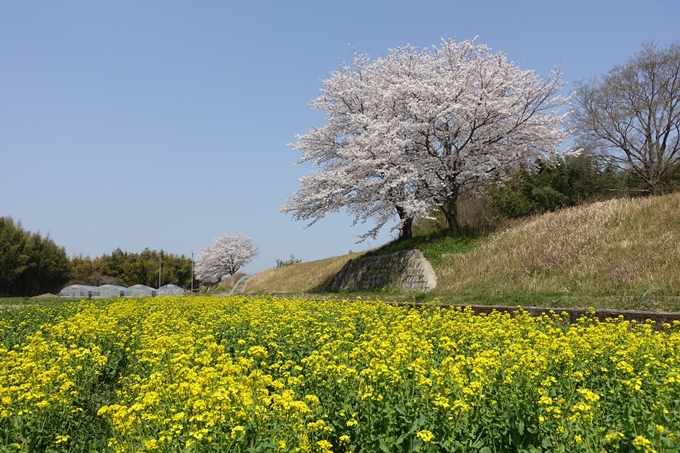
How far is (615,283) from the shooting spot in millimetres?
14461

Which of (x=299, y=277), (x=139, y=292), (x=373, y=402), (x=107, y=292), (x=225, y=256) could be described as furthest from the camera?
(x=225, y=256)

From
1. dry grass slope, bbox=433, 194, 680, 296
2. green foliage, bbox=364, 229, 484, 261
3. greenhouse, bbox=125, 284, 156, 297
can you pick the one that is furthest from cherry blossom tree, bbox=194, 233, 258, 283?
dry grass slope, bbox=433, 194, 680, 296

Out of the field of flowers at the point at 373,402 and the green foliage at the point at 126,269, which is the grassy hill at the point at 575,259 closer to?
the field of flowers at the point at 373,402

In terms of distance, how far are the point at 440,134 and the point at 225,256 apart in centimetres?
6123

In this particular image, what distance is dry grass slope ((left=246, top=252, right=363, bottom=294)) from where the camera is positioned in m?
32.8

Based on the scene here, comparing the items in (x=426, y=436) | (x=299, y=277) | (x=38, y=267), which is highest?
(x=38, y=267)

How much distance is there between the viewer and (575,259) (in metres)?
17.0

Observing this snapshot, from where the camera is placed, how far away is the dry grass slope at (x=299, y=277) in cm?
3275

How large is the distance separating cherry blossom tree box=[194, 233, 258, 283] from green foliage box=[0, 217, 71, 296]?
2114 centimetres

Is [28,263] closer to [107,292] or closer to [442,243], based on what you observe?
[107,292]

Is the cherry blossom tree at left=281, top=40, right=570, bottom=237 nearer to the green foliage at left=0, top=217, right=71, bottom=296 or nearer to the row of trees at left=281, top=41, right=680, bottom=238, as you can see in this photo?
the row of trees at left=281, top=41, right=680, bottom=238

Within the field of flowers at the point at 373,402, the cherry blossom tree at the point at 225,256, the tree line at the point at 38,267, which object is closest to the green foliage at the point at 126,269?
the tree line at the point at 38,267

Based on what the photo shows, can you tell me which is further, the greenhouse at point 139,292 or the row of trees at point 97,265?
the row of trees at point 97,265

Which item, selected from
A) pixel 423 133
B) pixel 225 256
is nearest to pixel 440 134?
pixel 423 133
